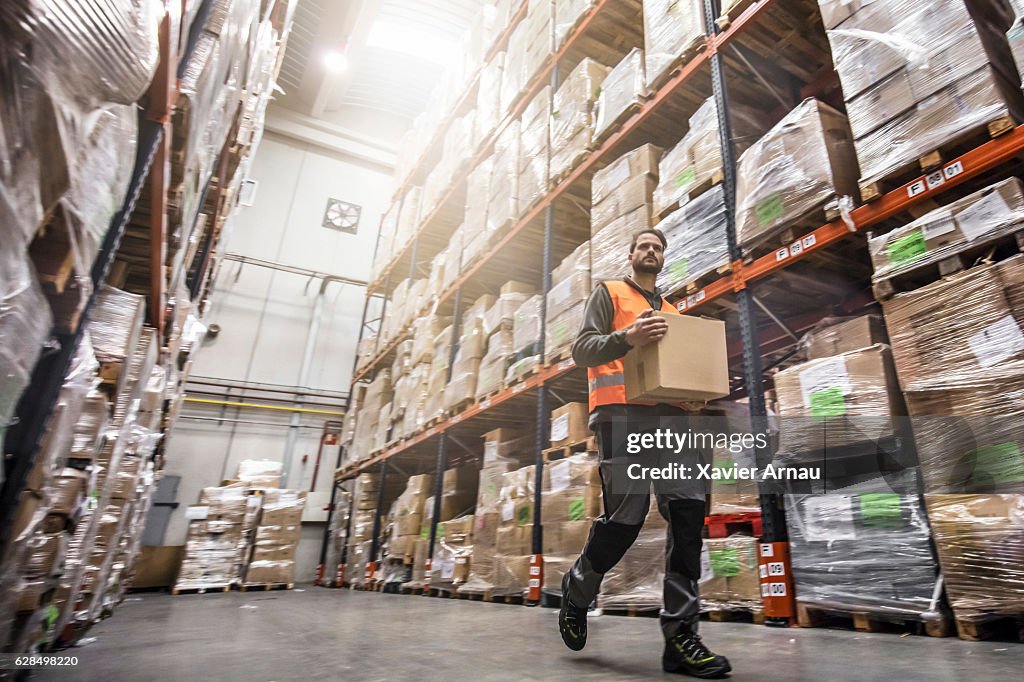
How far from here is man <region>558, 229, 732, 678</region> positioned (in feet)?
5.82

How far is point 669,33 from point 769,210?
197cm

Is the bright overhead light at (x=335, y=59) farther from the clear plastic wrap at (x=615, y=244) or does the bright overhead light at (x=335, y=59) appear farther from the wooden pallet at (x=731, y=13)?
the wooden pallet at (x=731, y=13)

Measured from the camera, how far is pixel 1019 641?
1.98 m

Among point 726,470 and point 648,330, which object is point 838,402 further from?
point 648,330

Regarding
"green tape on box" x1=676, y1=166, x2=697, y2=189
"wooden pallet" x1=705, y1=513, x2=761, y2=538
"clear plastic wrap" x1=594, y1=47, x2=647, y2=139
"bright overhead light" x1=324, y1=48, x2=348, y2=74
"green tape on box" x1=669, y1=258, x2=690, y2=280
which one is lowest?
"wooden pallet" x1=705, y1=513, x2=761, y2=538

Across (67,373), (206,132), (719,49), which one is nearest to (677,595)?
(67,373)

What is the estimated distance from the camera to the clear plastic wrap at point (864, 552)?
222 cm

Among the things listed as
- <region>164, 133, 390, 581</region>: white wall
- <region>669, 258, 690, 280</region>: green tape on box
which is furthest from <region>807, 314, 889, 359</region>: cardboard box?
<region>164, 133, 390, 581</region>: white wall

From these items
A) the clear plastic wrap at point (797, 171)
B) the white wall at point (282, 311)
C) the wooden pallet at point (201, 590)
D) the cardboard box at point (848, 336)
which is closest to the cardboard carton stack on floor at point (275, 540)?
the wooden pallet at point (201, 590)

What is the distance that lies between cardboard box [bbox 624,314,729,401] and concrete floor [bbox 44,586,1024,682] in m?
0.88

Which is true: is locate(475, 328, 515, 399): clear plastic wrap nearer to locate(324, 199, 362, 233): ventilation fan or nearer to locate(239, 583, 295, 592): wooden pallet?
locate(239, 583, 295, 592): wooden pallet

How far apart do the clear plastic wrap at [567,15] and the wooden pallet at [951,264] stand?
4.15 meters

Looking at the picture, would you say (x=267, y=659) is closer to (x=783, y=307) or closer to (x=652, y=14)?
(x=783, y=307)

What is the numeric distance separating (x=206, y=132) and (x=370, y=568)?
7022 millimetres
